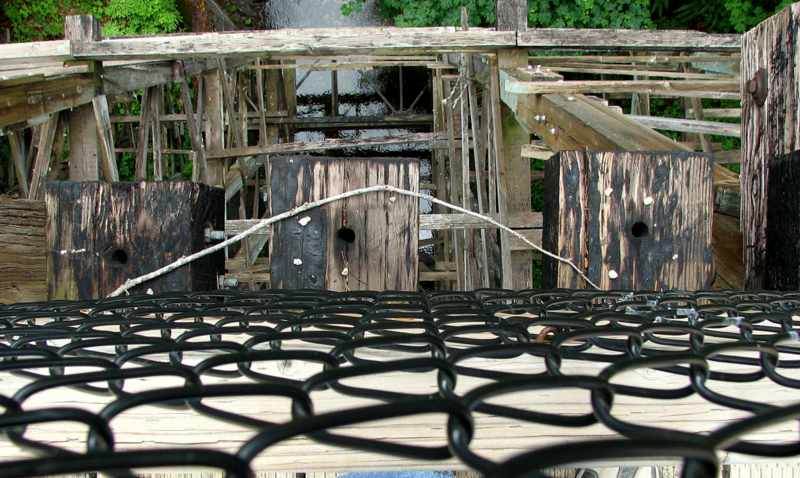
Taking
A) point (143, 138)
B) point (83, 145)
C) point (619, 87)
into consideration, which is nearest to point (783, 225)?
point (619, 87)

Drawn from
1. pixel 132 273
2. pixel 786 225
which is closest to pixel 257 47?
pixel 132 273

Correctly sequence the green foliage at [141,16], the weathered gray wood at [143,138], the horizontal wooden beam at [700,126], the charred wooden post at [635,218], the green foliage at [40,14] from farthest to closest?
the green foliage at [40,14], the green foliage at [141,16], the weathered gray wood at [143,138], the horizontal wooden beam at [700,126], the charred wooden post at [635,218]

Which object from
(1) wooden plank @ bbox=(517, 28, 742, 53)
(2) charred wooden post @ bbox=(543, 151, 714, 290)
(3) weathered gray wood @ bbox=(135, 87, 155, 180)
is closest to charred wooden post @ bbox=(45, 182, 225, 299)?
(2) charred wooden post @ bbox=(543, 151, 714, 290)

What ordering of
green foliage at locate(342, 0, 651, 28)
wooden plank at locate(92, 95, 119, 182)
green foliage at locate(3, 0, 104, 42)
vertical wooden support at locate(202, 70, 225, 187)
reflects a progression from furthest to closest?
1. green foliage at locate(3, 0, 104, 42)
2. green foliage at locate(342, 0, 651, 28)
3. vertical wooden support at locate(202, 70, 225, 187)
4. wooden plank at locate(92, 95, 119, 182)

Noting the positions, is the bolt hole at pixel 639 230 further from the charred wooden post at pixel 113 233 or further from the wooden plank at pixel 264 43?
the wooden plank at pixel 264 43

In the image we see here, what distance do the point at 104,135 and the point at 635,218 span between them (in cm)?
355

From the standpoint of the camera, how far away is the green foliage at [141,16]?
9.53 metres

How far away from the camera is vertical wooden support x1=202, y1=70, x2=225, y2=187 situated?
5.75 metres

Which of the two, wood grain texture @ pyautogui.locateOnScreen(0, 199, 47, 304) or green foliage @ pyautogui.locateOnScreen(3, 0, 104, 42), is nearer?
wood grain texture @ pyautogui.locateOnScreen(0, 199, 47, 304)

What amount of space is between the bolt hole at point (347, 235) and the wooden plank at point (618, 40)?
2.12 metres

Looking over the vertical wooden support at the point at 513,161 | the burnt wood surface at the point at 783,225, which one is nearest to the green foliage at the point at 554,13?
the vertical wooden support at the point at 513,161

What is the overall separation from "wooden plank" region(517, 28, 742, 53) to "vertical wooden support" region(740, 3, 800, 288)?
59.2 inches

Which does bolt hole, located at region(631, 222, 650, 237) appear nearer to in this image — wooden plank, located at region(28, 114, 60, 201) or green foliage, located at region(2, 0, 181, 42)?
wooden plank, located at region(28, 114, 60, 201)

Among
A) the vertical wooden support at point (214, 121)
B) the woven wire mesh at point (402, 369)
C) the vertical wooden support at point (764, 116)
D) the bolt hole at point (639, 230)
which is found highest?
the vertical wooden support at point (214, 121)
